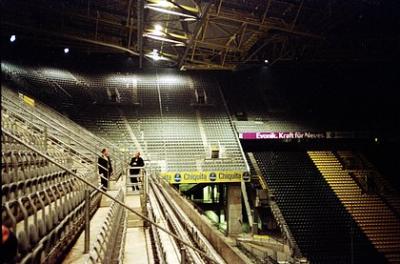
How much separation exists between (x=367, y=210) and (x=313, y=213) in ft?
7.03

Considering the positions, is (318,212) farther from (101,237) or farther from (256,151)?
(101,237)

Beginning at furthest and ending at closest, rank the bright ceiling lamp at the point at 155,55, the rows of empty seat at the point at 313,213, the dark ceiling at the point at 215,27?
the bright ceiling lamp at the point at 155,55 → the dark ceiling at the point at 215,27 → the rows of empty seat at the point at 313,213

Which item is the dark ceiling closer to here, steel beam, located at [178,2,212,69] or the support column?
steel beam, located at [178,2,212,69]

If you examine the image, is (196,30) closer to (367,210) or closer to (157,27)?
(157,27)

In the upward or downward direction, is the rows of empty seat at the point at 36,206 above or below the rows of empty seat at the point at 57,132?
below

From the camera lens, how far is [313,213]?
40.5ft

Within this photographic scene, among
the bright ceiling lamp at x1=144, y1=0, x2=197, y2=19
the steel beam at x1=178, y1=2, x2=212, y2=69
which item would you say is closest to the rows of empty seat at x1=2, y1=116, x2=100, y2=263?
the steel beam at x1=178, y1=2, x2=212, y2=69

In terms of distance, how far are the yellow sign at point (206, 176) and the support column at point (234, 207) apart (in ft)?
1.63

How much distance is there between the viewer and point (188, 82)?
19.1m

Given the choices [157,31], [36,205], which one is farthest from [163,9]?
[36,205]

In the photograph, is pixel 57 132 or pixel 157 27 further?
pixel 157 27

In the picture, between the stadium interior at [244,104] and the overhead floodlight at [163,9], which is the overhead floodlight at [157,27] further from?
the overhead floodlight at [163,9]

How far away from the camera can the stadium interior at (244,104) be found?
11.6 m

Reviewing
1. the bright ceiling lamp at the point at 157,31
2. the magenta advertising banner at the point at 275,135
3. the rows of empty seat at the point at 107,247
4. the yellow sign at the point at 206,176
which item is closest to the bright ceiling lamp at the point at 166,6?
the bright ceiling lamp at the point at 157,31
